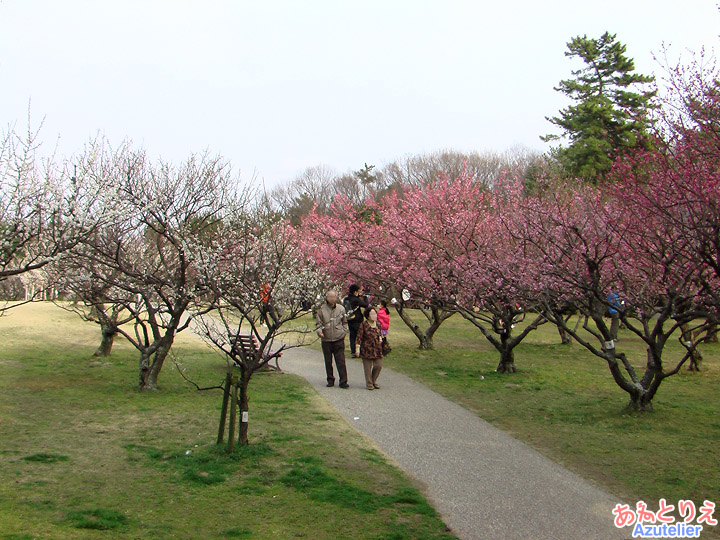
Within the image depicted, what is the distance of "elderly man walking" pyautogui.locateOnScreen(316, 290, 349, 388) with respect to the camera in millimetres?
11555

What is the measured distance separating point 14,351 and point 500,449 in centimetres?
1423

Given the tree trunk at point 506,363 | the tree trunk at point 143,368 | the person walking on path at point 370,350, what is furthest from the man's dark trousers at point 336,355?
the tree trunk at point 506,363

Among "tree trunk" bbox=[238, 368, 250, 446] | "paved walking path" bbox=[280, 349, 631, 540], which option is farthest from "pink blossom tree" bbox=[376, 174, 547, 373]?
"tree trunk" bbox=[238, 368, 250, 446]

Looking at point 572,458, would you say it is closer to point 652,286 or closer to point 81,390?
point 652,286

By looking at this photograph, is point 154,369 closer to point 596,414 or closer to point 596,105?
point 596,414

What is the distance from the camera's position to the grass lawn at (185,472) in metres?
5.19

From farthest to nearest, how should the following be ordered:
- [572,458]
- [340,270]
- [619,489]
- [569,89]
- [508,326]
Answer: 1. [569,89]
2. [340,270]
3. [508,326]
4. [572,458]
5. [619,489]

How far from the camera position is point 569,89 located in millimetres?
33219

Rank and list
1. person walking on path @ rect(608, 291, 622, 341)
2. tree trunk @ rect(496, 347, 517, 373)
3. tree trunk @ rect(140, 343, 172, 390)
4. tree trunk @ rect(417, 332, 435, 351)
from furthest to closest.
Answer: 1. tree trunk @ rect(417, 332, 435, 351)
2. tree trunk @ rect(496, 347, 517, 373)
3. tree trunk @ rect(140, 343, 172, 390)
4. person walking on path @ rect(608, 291, 622, 341)

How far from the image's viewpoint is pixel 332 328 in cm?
1175

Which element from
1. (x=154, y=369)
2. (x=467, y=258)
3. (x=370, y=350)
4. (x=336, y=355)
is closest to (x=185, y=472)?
(x=154, y=369)

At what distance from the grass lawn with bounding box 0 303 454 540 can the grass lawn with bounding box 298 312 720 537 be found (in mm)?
2391

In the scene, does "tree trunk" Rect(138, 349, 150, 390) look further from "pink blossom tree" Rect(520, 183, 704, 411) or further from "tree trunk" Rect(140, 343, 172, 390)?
"pink blossom tree" Rect(520, 183, 704, 411)

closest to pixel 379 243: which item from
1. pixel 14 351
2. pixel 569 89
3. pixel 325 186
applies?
pixel 14 351
